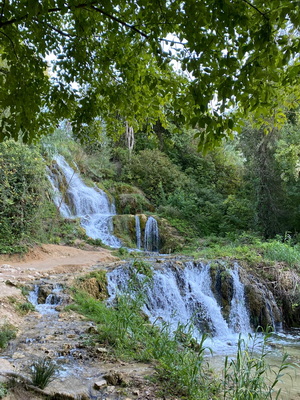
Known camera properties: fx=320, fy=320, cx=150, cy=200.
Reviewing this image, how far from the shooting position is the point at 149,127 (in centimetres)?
459

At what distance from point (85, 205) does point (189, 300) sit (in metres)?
8.97

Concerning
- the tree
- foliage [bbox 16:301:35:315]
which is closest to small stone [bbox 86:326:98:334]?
foliage [bbox 16:301:35:315]

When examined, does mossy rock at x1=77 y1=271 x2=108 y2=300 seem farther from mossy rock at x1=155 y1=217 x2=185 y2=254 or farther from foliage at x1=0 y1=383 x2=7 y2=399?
mossy rock at x1=155 y1=217 x2=185 y2=254

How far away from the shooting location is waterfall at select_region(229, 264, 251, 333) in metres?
8.46

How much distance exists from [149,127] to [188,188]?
16.2 meters

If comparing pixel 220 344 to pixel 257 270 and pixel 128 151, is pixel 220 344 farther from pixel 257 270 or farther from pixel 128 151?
pixel 128 151

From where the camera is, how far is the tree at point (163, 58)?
227cm

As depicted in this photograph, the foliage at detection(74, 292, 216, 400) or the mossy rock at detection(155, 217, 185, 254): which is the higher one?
the mossy rock at detection(155, 217, 185, 254)

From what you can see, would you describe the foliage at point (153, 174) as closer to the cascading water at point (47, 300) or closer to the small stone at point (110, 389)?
the cascading water at point (47, 300)

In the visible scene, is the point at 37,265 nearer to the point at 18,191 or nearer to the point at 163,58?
the point at 18,191

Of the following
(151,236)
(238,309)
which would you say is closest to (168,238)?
(151,236)

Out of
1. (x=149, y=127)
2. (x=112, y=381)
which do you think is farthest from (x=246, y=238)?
(x=112, y=381)

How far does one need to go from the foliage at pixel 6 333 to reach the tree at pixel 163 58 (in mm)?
2603

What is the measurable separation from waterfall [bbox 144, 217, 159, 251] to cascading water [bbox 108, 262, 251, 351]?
5.59m
